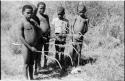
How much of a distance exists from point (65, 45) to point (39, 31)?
1.99 ft

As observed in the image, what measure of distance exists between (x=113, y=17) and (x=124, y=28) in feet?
2.51

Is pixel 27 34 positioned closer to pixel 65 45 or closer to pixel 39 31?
pixel 39 31

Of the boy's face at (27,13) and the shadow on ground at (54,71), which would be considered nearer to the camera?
the boy's face at (27,13)

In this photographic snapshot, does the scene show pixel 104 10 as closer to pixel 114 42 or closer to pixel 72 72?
pixel 114 42

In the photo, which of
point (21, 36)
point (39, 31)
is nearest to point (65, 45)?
point (39, 31)

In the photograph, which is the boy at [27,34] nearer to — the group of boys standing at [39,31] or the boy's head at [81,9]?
the group of boys standing at [39,31]

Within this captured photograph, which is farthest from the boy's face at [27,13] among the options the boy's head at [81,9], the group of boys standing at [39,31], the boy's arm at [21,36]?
the boy's head at [81,9]

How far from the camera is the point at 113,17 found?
8406mm

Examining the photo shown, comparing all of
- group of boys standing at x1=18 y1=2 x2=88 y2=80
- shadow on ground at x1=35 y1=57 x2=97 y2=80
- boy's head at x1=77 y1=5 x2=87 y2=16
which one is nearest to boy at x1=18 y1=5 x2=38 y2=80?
group of boys standing at x1=18 y1=2 x2=88 y2=80

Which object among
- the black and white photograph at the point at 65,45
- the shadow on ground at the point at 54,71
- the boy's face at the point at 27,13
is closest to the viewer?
the boy's face at the point at 27,13

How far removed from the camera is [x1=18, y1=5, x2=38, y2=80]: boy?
409 centimetres

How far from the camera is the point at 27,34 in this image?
4164 mm

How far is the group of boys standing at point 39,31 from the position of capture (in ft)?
13.5

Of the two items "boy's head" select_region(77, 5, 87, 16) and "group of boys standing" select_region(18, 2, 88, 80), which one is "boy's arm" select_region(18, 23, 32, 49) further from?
"boy's head" select_region(77, 5, 87, 16)
